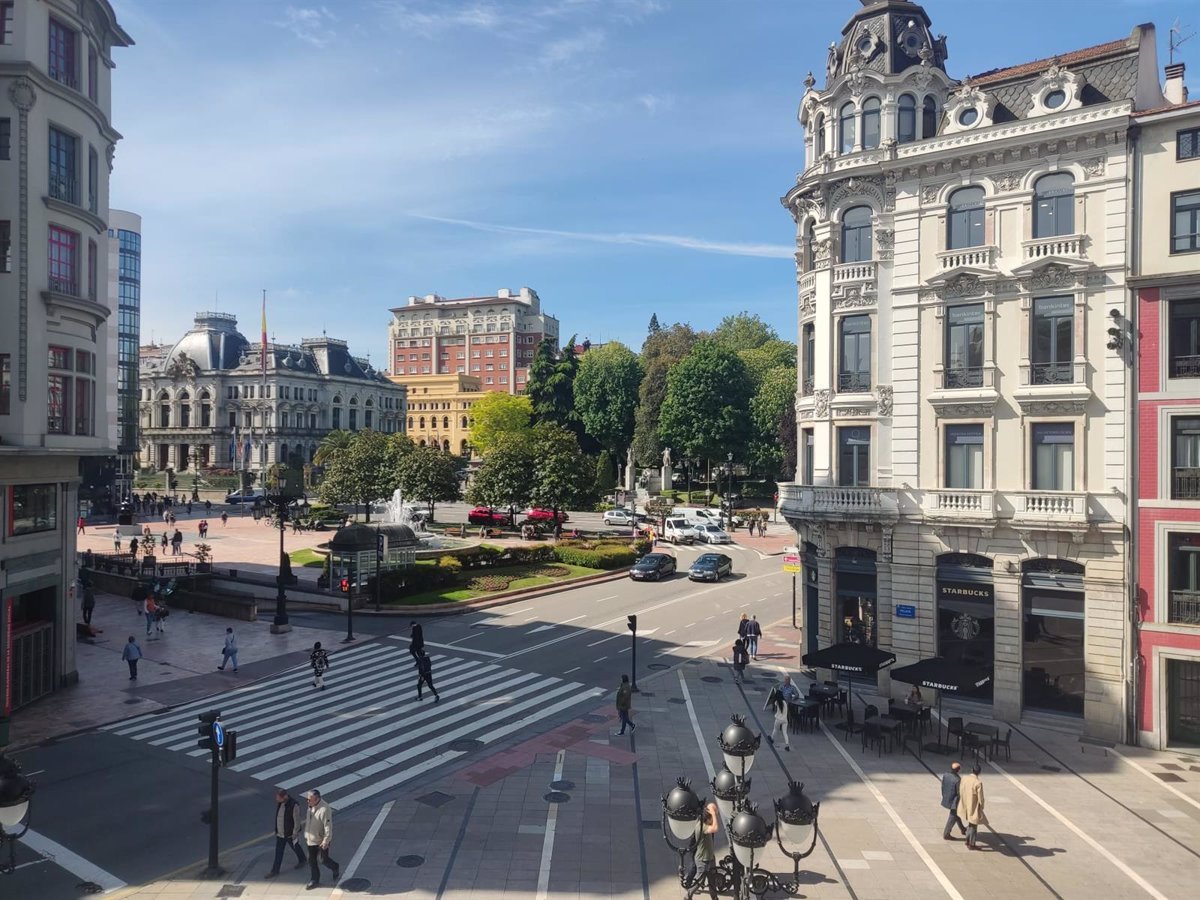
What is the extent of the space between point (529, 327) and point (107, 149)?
146382 mm

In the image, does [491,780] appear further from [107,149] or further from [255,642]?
[107,149]

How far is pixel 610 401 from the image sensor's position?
347ft

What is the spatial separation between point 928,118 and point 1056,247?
6.40m

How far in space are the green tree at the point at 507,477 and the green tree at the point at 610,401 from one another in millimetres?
42456

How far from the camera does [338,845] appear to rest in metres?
15.8

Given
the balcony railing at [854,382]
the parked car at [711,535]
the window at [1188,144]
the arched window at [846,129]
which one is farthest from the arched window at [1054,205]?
the parked car at [711,535]

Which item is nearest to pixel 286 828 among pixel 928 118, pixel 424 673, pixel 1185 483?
pixel 424 673

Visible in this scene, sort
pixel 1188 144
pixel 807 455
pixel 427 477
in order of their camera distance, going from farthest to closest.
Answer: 1. pixel 427 477
2. pixel 807 455
3. pixel 1188 144

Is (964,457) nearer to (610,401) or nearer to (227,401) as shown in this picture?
(610,401)

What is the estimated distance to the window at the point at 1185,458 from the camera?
22219 mm

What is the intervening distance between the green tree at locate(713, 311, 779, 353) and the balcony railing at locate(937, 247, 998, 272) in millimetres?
89920

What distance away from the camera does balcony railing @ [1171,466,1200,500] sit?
2217 centimetres

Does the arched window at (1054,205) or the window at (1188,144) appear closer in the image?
the window at (1188,144)

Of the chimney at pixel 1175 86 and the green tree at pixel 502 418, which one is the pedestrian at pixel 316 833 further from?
the green tree at pixel 502 418
